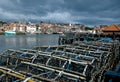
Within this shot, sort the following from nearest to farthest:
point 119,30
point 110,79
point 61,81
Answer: point 110,79 → point 61,81 → point 119,30

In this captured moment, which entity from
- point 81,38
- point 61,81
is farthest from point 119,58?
point 81,38

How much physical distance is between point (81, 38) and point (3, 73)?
116ft

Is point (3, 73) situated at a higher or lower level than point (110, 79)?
lower

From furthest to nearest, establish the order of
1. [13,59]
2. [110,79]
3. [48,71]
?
[13,59] → [48,71] → [110,79]

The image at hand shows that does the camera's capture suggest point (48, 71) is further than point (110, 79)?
Yes

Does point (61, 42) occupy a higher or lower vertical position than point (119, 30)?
lower

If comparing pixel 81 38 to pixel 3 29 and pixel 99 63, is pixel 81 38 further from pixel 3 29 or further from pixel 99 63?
pixel 3 29

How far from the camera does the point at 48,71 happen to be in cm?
1084

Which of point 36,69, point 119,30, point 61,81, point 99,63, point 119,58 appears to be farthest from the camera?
point 119,30

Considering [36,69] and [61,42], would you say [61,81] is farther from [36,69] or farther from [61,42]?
[61,42]

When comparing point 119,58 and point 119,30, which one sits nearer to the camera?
point 119,58

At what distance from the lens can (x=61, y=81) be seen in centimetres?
985

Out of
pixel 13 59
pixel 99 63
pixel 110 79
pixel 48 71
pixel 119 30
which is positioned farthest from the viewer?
pixel 119 30

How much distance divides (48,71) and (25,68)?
1982mm
